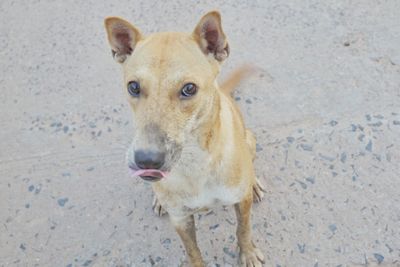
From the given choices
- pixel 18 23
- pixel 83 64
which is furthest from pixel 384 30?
pixel 18 23

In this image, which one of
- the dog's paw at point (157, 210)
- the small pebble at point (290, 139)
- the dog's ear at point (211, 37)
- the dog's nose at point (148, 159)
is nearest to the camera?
the dog's nose at point (148, 159)

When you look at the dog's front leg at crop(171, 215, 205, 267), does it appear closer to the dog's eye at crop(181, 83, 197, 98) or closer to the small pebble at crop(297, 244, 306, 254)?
the small pebble at crop(297, 244, 306, 254)

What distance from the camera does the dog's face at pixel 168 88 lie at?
6.87 ft

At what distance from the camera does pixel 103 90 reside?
14.0ft

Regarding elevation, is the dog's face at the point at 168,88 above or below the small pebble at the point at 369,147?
above

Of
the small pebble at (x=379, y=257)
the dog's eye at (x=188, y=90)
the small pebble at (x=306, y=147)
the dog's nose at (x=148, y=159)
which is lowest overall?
the small pebble at (x=379, y=257)

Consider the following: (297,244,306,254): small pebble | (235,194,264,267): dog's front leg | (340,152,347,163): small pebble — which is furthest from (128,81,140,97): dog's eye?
(340,152,347,163): small pebble

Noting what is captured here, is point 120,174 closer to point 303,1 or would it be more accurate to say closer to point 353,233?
point 353,233

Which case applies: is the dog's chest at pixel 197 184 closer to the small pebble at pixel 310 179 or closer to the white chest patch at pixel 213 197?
the white chest patch at pixel 213 197

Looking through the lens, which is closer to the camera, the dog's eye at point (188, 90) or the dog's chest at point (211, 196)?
the dog's eye at point (188, 90)

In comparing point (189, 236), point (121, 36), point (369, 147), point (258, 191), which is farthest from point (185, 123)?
point (369, 147)

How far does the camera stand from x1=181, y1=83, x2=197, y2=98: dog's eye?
2242mm

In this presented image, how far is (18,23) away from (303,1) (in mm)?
3015

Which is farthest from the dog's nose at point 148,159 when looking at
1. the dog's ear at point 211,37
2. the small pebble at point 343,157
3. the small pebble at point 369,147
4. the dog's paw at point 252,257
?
the small pebble at point 369,147
